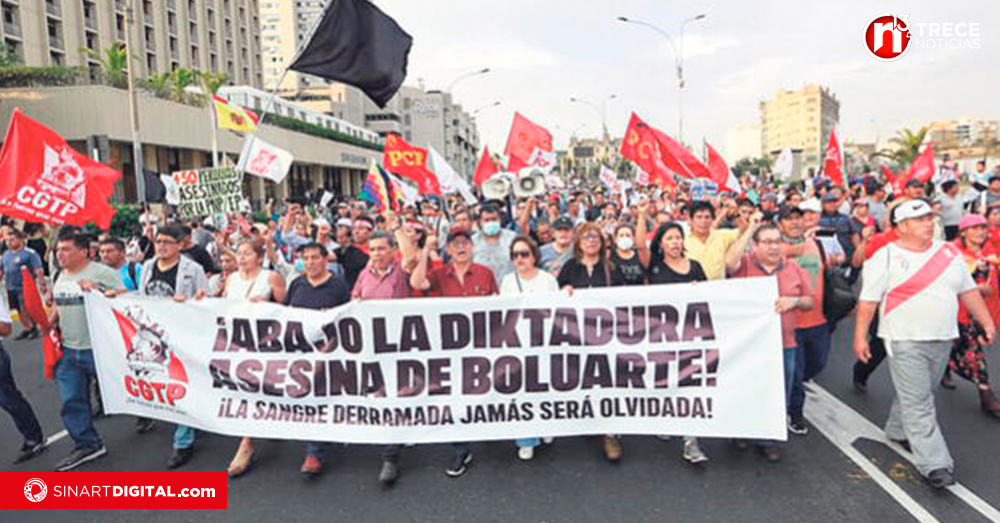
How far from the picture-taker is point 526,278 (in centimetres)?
445

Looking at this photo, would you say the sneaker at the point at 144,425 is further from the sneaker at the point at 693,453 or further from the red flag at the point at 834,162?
the red flag at the point at 834,162

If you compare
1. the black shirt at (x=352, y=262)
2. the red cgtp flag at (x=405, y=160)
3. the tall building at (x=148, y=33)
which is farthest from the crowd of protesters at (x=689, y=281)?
the tall building at (x=148, y=33)

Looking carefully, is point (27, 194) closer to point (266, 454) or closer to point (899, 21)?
point (266, 454)

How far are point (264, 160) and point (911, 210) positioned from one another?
8.14m

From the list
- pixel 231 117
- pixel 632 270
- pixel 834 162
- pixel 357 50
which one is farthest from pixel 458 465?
pixel 231 117

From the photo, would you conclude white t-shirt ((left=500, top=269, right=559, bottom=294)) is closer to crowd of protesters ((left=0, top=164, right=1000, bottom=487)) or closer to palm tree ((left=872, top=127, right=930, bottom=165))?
crowd of protesters ((left=0, top=164, right=1000, bottom=487))

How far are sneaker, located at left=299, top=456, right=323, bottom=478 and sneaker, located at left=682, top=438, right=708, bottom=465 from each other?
2.38 m

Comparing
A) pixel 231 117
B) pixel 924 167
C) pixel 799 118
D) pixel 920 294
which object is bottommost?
pixel 920 294

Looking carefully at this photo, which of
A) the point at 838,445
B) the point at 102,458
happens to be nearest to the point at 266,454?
the point at 102,458

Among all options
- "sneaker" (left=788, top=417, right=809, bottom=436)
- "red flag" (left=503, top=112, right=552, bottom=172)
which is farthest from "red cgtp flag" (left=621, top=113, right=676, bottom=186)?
"sneaker" (left=788, top=417, right=809, bottom=436)

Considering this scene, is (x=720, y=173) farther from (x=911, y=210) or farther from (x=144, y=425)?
(x=144, y=425)

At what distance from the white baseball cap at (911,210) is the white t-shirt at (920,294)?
175 millimetres

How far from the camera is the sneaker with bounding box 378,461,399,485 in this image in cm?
403

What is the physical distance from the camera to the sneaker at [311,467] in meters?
4.15
